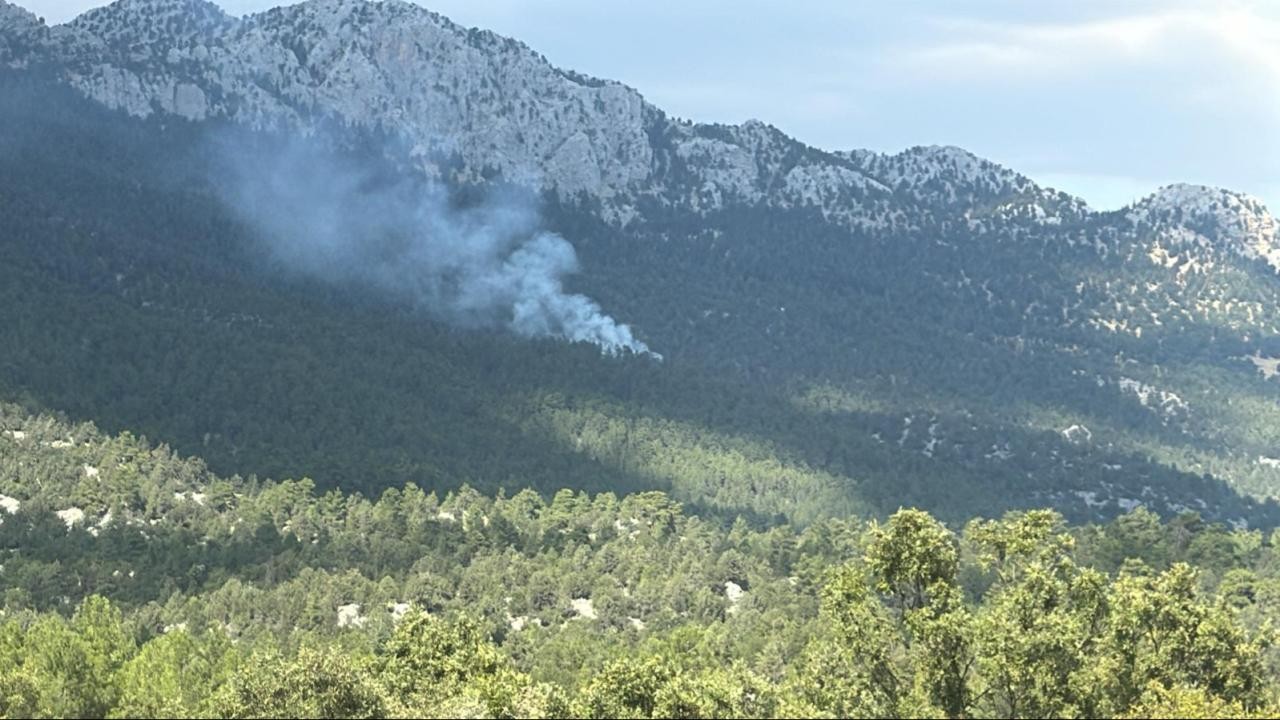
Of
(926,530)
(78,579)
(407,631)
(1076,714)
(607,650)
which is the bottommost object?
(78,579)

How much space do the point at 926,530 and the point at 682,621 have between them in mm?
86497

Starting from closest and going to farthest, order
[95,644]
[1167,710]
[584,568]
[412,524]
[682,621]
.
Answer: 1. [1167,710]
2. [95,644]
3. [682,621]
4. [584,568]
5. [412,524]

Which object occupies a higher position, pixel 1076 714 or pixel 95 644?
pixel 1076 714

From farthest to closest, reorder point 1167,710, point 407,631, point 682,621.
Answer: point 682,621 → point 407,631 → point 1167,710

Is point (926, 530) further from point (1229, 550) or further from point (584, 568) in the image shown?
point (1229, 550)

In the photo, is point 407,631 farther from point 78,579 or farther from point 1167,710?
point 78,579

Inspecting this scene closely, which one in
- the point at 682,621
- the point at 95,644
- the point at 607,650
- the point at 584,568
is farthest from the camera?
the point at 584,568

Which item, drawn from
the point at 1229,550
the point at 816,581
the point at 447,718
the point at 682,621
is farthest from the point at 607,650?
Result: the point at 1229,550

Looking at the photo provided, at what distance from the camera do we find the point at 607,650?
5153 inches

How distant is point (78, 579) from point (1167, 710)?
128122 millimetres

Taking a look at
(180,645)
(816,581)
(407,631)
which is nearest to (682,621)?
(816,581)

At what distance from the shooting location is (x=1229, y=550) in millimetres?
177375

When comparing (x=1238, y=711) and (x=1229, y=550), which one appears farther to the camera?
(x=1229, y=550)

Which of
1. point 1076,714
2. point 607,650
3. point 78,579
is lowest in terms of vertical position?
point 78,579
